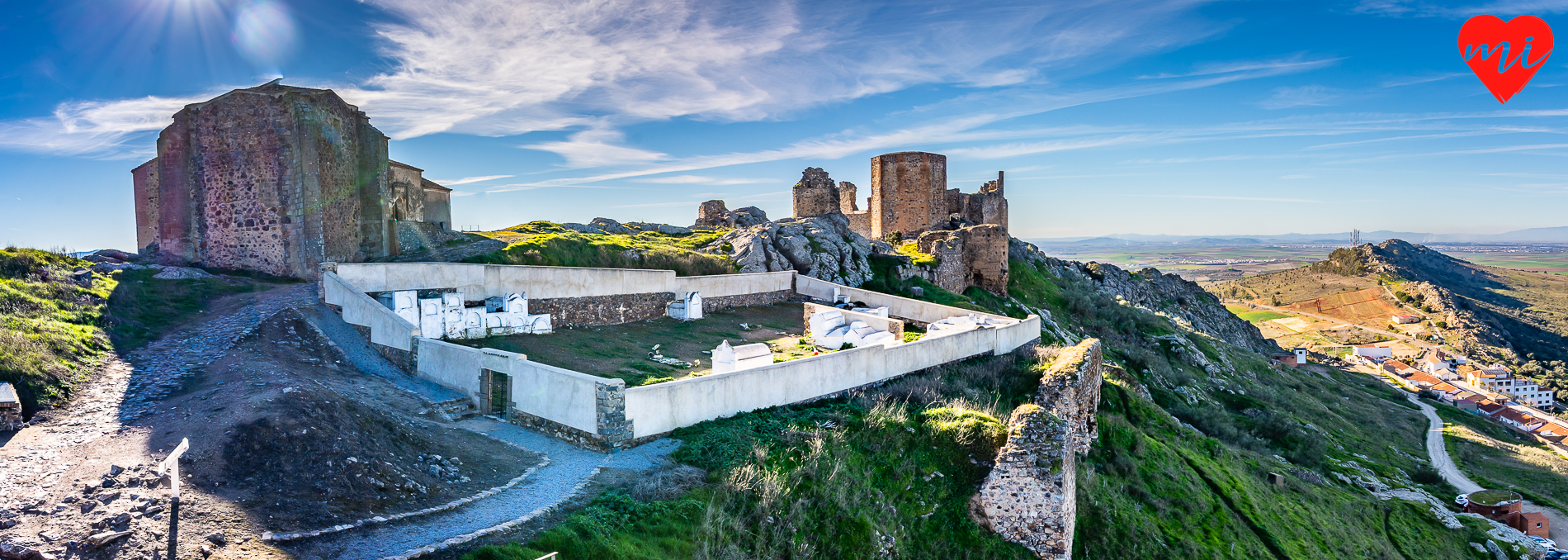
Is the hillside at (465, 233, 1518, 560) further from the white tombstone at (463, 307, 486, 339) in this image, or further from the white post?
the white tombstone at (463, 307, 486, 339)

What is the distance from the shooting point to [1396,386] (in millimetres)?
42594

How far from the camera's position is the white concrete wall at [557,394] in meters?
9.77

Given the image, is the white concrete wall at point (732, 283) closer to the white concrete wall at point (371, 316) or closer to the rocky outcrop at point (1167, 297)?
the white concrete wall at point (371, 316)

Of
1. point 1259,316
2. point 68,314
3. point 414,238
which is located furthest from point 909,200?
point 1259,316

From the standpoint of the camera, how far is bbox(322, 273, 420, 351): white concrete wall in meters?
12.6

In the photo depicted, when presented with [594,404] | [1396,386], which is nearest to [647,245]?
[594,404]

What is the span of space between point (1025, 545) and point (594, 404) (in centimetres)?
636

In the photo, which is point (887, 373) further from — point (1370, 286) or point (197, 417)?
point (1370, 286)

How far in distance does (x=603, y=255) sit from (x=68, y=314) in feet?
40.2

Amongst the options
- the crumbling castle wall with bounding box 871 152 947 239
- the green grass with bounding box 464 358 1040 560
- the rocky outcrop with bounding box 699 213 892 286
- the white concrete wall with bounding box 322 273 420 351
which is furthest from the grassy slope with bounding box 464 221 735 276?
the crumbling castle wall with bounding box 871 152 947 239

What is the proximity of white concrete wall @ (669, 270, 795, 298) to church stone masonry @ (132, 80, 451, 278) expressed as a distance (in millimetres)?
8810

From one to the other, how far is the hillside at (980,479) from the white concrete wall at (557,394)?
1464mm

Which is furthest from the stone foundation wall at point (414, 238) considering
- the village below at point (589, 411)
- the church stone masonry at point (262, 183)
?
the church stone masonry at point (262, 183)

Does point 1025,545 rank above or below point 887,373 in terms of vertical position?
below
